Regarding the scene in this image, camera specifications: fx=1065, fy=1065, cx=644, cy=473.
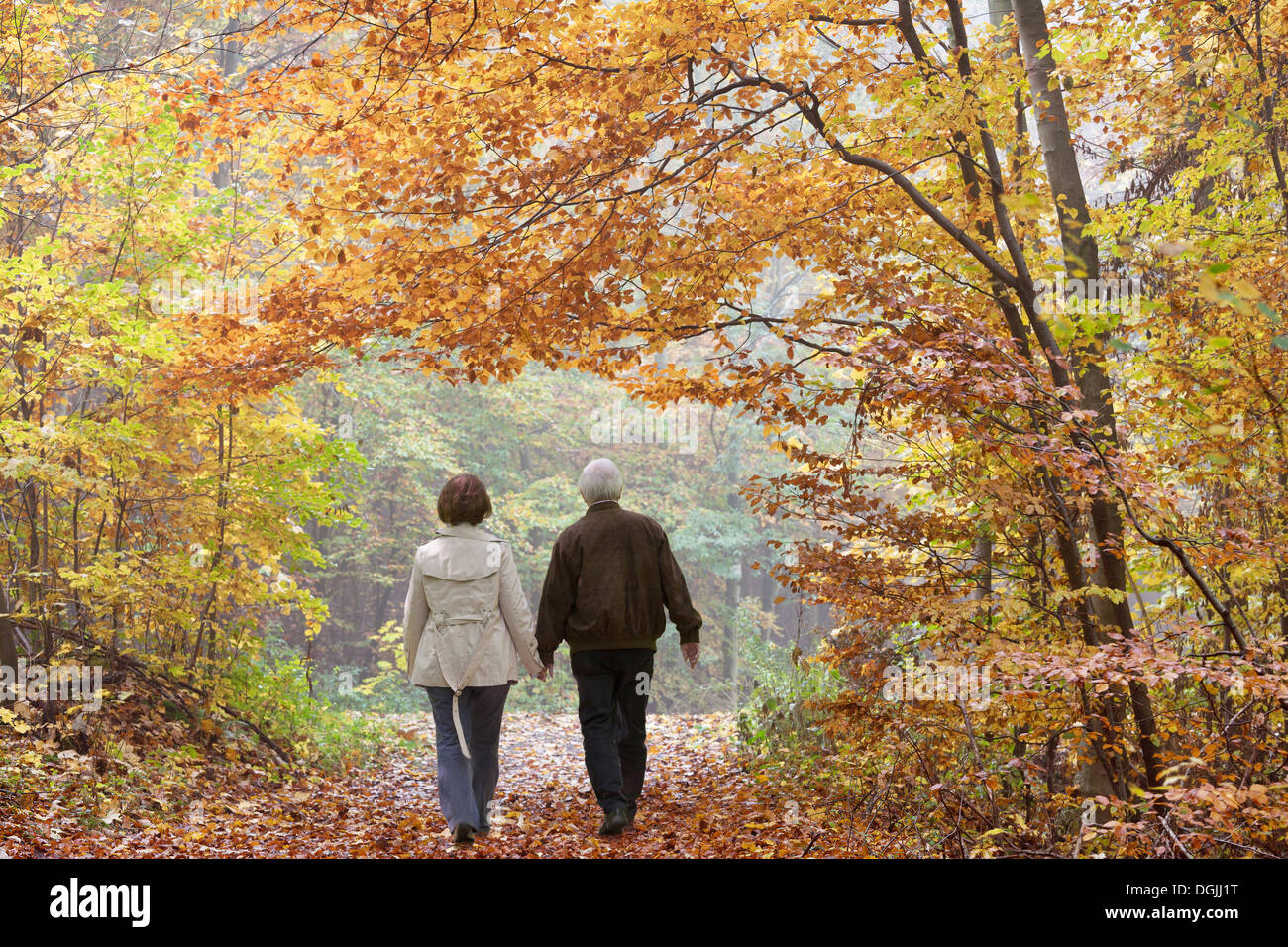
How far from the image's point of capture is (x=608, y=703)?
6043 mm

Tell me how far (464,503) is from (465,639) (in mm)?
731

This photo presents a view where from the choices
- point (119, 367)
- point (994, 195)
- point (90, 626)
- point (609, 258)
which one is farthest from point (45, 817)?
point (994, 195)

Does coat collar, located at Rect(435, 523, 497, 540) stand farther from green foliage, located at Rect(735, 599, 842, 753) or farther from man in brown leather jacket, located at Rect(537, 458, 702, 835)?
green foliage, located at Rect(735, 599, 842, 753)

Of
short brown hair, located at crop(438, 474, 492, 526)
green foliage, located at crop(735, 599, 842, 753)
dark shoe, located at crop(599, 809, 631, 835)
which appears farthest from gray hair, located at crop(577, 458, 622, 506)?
green foliage, located at crop(735, 599, 842, 753)

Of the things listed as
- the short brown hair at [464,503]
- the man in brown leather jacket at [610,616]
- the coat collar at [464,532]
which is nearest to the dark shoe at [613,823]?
the man in brown leather jacket at [610,616]

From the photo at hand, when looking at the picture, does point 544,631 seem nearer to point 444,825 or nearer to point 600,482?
point 600,482

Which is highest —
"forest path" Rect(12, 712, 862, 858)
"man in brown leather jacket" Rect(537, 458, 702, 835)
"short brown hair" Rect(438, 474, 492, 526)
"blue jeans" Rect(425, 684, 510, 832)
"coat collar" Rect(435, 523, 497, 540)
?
"short brown hair" Rect(438, 474, 492, 526)

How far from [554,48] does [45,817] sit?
186 inches

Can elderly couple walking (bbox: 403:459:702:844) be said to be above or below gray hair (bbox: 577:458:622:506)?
below

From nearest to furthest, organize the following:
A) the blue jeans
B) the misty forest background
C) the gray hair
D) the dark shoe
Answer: the misty forest background
the blue jeans
the dark shoe
the gray hair

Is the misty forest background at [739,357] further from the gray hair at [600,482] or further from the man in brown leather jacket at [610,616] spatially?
the gray hair at [600,482]

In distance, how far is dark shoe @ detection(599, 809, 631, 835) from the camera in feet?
19.7

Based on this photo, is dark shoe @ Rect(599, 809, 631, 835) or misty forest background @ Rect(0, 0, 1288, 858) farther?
dark shoe @ Rect(599, 809, 631, 835)

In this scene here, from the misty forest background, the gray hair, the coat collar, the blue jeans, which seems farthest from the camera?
the gray hair
